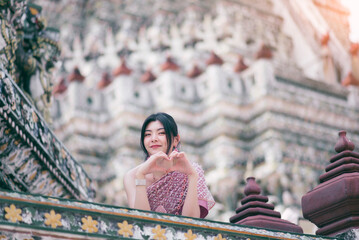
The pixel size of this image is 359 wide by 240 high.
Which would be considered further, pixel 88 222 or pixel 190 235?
pixel 190 235

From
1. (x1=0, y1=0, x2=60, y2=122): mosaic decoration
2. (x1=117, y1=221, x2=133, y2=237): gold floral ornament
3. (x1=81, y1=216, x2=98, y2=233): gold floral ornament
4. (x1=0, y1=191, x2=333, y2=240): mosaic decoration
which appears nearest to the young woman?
(x1=0, y1=191, x2=333, y2=240): mosaic decoration

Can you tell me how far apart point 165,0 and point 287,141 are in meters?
11.8

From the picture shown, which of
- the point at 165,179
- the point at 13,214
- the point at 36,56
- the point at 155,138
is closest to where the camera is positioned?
the point at 13,214

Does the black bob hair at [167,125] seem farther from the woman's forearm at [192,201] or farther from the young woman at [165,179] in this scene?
the woman's forearm at [192,201]

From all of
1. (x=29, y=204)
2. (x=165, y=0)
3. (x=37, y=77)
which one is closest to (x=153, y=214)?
(x=29, y=204)

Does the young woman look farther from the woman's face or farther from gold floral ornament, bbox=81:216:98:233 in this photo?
gold floral ornament, bbox=81:216:98:233

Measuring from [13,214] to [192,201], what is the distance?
139cm

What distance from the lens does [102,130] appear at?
2264 centimetres

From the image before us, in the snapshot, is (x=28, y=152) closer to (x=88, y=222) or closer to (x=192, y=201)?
(x=192, y=201)

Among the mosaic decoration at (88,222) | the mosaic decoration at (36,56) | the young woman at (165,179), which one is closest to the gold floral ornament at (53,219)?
the mosaic decoration at (88,222)

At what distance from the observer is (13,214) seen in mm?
4301

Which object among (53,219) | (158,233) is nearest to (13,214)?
(53,219)

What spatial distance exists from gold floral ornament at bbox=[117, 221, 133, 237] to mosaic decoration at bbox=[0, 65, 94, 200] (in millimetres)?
1643

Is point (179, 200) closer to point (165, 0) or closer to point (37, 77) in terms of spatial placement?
point (37, 77)
